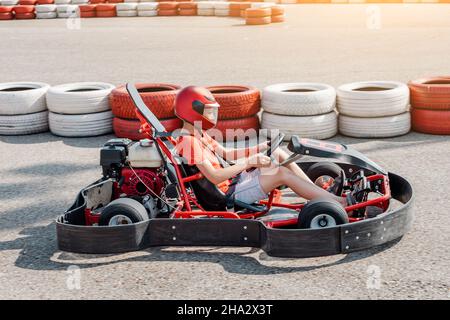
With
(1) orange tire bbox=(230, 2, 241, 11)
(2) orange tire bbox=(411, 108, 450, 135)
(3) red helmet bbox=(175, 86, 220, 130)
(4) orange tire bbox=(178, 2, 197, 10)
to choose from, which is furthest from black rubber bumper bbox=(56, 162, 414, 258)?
(4) orange tire bbox=(178, 2, 197, 10)

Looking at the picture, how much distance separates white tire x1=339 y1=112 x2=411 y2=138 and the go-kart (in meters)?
2.13

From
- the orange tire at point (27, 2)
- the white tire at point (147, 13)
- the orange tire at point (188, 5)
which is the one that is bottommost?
the white tire at point (147, 13)

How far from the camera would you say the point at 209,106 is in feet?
15.8

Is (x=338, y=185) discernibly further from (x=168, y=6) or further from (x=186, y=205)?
(x=168, y=6)

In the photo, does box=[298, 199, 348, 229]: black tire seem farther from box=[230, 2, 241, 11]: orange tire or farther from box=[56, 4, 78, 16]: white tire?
box=[56, 4, 78, 16]: white tire

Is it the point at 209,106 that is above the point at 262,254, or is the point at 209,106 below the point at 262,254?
above

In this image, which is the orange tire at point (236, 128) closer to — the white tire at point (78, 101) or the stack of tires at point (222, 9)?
the white tire at point (78, 101)

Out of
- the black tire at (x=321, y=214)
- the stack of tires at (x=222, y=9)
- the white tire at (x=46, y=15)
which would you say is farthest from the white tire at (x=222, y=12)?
the black tire at (x=321, y=214)

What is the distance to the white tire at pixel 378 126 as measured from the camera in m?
7.59

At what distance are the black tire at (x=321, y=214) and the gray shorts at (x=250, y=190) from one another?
45 cm
